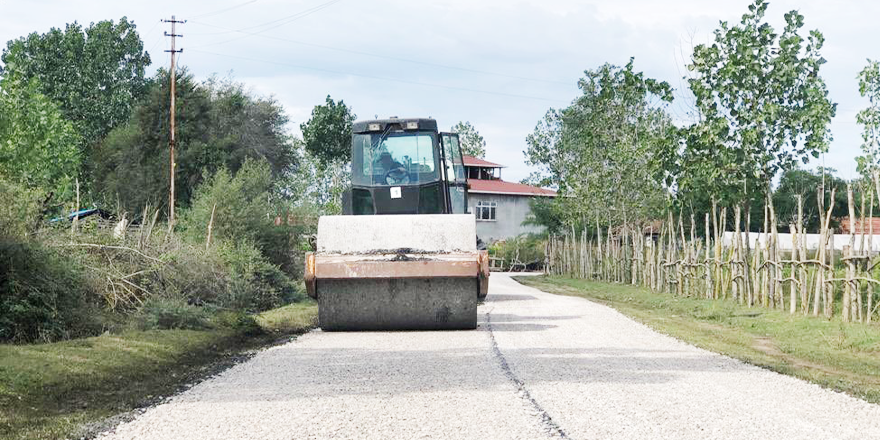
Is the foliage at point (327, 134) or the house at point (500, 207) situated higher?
the foliage at point (327, 134)

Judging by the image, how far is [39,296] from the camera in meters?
15.7

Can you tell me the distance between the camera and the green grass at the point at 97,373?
930 cm

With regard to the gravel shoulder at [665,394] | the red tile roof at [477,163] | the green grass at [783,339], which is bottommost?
the green grass at [783,339]

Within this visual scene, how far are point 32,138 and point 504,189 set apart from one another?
4755 cm

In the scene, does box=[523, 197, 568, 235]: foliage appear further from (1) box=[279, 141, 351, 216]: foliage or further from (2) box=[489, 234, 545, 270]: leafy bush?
(1) box=[279, 141, 351, 216]: foliage

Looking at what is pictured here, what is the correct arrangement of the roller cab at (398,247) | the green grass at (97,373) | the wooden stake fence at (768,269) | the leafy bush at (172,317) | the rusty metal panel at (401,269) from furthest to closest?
the wooden stake fence at (768,269) → the leafy bush at (172,317) → the roller cab at (398,247) → the rusty metal panel at (401,269) → the green grass at (97,373)

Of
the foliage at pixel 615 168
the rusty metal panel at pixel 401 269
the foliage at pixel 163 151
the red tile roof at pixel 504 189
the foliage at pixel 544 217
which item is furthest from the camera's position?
the red tile roof at pixel 504 189

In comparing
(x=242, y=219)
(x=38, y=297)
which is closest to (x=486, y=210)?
(x=242, y=219)

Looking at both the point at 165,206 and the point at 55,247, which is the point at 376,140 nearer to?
the point at 55,247

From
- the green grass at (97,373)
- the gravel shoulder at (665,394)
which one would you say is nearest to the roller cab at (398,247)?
the gravel shoulder at (665,394)

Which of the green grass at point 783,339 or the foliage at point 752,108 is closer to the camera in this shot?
the green grass at point 783,339

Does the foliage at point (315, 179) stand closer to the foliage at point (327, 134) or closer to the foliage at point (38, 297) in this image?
the foliage at point (327, 134)

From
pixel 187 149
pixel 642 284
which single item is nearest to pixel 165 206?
pixel 187 149

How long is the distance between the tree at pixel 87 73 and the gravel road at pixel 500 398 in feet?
209
